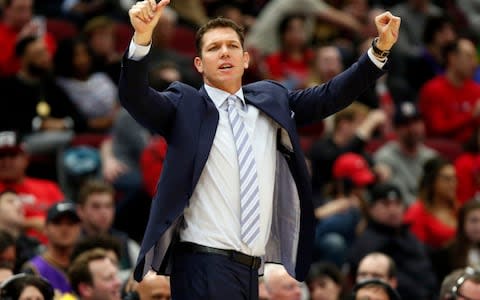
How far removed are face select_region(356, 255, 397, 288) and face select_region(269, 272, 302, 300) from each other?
0.61m

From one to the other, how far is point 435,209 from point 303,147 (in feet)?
4.12

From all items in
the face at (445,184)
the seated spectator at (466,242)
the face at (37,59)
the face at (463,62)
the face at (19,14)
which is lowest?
the seated spectator at (466,242)

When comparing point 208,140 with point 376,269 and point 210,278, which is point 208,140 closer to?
point 210,278

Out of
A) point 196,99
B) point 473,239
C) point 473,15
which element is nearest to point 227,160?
point 196,99

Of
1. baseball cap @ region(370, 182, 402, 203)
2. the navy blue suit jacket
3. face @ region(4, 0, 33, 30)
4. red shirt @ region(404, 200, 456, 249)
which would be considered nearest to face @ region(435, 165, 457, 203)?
red shirt @ region(404, 200, 456, 249)

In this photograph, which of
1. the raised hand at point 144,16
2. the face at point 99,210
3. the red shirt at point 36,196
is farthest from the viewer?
the red shirt at point 36,196

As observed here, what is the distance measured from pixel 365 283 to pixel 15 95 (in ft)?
12.2

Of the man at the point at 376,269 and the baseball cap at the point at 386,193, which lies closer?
the man at the point at 376,269

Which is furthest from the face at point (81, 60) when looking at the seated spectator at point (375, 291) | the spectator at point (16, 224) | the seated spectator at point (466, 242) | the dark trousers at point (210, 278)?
the dark trousers at point (210, 278)

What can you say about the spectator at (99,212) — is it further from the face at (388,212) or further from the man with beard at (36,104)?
the face at (388,212)

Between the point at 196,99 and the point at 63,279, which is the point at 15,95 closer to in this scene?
the point at 63,279

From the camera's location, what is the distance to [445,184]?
426 inches

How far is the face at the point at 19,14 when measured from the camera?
1154 cm

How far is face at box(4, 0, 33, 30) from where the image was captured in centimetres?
1154
